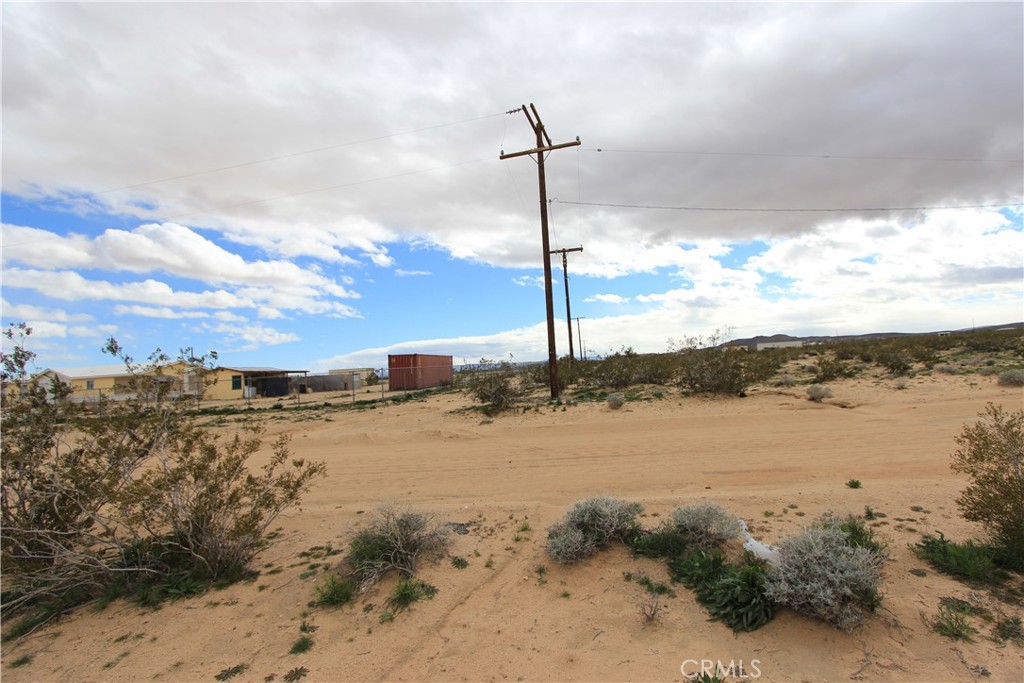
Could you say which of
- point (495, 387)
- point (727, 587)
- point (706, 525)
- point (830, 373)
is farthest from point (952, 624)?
point (830, 373)

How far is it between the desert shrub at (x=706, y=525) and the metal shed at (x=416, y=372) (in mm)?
30388

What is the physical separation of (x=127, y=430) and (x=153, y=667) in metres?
2.32

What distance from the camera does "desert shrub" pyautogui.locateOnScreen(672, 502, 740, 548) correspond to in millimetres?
4723

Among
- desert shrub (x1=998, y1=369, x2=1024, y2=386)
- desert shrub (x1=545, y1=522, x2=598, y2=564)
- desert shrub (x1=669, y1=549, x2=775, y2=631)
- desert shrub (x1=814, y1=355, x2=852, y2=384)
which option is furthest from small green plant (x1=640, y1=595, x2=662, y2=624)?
desert shrub (x1=814, y1=355, x2=852, y2=384)

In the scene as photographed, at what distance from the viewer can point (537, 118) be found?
16.3 metres

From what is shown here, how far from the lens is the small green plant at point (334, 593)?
184 inches

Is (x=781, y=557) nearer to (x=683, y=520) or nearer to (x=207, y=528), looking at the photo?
(x=683, y=520)

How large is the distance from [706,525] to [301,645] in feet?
11.7

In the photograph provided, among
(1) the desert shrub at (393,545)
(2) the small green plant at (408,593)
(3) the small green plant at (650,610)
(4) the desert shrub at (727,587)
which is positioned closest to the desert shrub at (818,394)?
(4) the desert shrub at (727,587)

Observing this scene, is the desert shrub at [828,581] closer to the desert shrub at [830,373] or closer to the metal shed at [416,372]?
the desert shrub at [830,373]

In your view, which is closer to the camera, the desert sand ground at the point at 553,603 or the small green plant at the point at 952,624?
the small green plant at the point at 952,624

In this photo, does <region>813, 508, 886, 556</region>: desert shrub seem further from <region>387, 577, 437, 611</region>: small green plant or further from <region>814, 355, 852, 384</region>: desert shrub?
<region>814, 355, 852, 384</region>: desert shrub

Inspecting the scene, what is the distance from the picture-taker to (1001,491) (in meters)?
4.22

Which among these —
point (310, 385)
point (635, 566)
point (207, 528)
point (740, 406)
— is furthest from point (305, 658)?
point (310, 385)
